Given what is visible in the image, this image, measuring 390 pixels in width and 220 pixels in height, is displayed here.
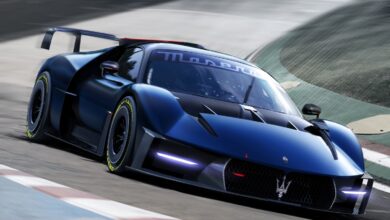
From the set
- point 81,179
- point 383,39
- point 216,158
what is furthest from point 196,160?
point 383,39

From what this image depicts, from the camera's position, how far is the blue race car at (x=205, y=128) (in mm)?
A: 6973

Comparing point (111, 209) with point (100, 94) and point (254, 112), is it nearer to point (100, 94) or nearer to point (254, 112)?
point (254, 112)

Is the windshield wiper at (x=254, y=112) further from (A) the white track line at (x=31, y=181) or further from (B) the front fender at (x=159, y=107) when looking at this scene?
(A) the white track line at (x=31, y=181)

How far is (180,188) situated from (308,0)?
59.5 feet

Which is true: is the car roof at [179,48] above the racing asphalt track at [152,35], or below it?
above

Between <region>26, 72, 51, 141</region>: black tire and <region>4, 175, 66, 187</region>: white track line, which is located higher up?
<region>4, 175, 66, 187</region>: white track line

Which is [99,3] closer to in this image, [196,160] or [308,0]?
[308,0]

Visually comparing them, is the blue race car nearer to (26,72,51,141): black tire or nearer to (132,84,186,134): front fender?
(132,84,186,134): front fender

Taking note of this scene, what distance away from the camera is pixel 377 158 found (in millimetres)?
10547

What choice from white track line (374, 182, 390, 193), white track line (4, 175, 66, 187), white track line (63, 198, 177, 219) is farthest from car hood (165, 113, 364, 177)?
white track line (374, 182, 390, 193)

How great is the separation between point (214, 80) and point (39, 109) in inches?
82.3

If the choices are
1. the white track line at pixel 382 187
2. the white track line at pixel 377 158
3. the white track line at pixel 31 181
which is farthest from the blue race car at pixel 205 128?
the white track line at pixel 377 158

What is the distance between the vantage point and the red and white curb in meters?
5.11

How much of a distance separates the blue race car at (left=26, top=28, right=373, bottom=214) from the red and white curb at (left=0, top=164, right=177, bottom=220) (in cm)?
124
